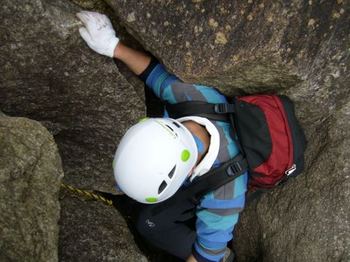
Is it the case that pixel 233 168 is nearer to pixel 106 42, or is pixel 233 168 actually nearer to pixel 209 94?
pixel 209 94

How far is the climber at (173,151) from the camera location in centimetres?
337

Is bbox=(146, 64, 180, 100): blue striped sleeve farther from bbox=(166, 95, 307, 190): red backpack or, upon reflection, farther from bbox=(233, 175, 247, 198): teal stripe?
bbox=(233, 175, 247, 198): teal stripe

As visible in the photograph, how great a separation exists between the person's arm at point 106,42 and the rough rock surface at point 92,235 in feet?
4.04

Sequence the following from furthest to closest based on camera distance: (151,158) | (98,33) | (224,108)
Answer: (224,108)
(98,33)
(151,158)

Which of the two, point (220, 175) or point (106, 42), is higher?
point (106, 42)

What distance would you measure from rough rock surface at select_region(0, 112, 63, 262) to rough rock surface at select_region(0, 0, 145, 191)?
644 mm

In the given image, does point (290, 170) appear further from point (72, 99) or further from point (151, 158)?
point (72, 99)

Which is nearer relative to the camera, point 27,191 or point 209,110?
point 27,191

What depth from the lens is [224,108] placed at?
3.65 m

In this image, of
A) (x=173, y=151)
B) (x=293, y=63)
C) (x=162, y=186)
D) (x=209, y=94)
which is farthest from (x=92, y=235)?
(x=293, y=63)

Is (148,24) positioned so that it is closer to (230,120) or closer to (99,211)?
(230,120)

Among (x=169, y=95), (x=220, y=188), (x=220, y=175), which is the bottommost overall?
(x=220, y=188)

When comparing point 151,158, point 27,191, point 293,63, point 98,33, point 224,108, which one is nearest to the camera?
point 27,191

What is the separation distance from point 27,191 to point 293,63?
1.86 metres
